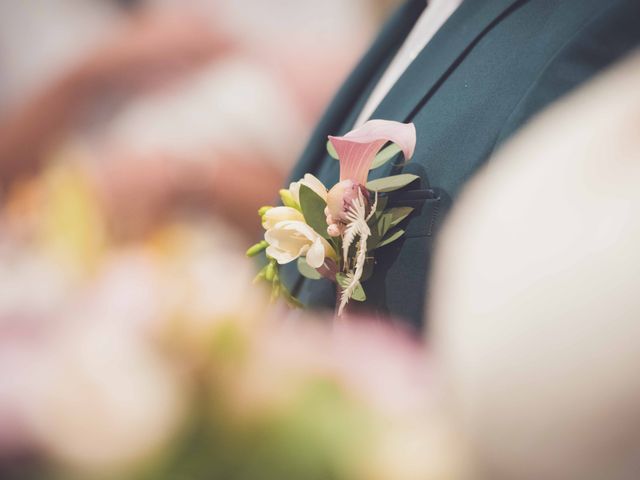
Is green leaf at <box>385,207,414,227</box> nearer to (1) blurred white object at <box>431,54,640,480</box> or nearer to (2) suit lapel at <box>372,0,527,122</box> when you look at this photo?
(2) suit lapel at <box>372,0,527,122</box>

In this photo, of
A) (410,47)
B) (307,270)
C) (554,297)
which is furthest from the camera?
(410,47)

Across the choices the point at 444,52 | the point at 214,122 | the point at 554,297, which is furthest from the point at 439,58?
the point at 214,122

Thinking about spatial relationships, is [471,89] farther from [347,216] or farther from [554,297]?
[554,297]

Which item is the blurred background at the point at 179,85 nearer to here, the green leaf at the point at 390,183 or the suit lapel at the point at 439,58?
the suit lapel at the point at 439,58

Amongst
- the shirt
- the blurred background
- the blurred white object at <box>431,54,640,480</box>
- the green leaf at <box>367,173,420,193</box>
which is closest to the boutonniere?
the green leaf at <box>367,173,420,193</box>

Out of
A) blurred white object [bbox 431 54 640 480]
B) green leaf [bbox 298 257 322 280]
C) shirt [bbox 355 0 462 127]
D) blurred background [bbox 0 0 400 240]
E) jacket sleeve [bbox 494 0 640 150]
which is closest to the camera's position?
blurred white object [bbox 431 54 640 480]

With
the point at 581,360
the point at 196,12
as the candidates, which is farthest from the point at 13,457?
the point at 196,12

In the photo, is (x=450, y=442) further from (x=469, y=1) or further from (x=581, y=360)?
(x=469, y=1)
